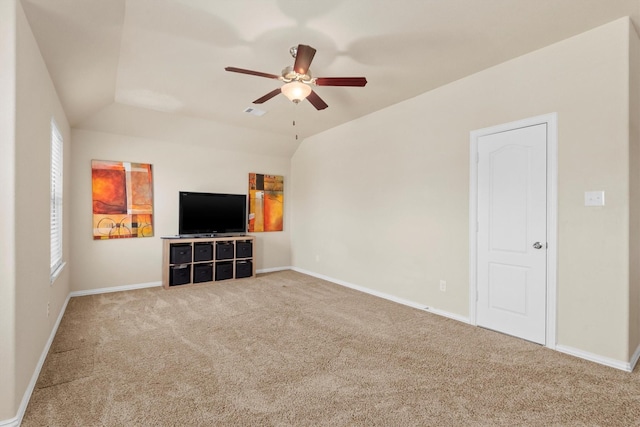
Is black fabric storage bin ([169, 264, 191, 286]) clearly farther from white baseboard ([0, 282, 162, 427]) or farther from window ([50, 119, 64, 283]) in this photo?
window ([50, 119, 64, 283])

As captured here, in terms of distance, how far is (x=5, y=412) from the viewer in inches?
72.0

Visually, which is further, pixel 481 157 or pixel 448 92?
pixel 448 92

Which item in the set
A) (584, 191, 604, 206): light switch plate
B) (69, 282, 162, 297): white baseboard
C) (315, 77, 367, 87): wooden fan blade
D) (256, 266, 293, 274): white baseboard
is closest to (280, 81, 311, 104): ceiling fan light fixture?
(315, 77, 367, 87): wooden fan blade

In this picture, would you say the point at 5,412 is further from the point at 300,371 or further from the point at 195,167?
the point at 195,167

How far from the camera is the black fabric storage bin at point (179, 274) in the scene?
5152 mm

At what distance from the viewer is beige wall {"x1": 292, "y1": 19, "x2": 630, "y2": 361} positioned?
265 centimetres

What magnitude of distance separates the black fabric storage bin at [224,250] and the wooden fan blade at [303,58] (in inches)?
149

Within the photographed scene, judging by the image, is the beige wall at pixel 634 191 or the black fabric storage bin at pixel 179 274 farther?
the black fabric storage bin at pixel 179 274

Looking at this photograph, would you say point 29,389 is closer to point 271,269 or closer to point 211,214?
point 211,214

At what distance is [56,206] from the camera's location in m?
3.62

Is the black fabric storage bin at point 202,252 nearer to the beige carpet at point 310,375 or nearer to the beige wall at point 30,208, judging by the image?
the beige carpet at point 310,375

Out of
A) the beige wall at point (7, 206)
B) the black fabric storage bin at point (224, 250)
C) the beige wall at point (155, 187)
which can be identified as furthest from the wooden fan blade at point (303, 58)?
the black fabric storage bin at point (224, 250)

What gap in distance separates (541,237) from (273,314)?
294cm

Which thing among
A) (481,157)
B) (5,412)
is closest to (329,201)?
(481,157)
